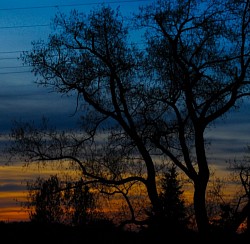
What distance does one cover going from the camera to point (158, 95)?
2792 cm

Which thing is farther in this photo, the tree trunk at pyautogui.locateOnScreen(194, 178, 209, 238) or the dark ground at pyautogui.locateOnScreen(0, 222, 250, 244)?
the dark ground at pyautogui.locateOnScreen(0, 222, 250, 244)

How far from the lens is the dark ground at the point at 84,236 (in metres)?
28.5

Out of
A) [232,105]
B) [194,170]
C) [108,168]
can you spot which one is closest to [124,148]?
[108,168]

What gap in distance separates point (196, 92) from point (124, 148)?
415 centimetres

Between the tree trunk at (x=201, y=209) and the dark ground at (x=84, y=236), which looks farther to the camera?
the dark ground at (x=84, y=236)

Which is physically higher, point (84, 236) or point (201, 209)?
point (201, 209)

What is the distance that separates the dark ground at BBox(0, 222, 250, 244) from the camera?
93.6ft

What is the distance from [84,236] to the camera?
1232 inches

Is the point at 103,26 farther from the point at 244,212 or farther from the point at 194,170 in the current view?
the point at 244,212

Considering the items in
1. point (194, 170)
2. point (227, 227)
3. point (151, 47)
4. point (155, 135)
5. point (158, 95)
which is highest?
point (151, 47)

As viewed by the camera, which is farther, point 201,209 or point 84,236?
point 84,236

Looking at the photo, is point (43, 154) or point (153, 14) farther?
point (43, 154)

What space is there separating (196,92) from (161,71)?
1852 mm

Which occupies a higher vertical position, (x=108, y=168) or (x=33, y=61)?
(x=33, y=61)
